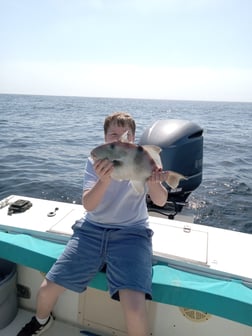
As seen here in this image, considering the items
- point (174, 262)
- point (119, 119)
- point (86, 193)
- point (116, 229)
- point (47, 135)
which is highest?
point (119, 119)

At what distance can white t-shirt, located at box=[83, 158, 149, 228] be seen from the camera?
2490mm

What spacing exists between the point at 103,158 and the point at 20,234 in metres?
1.19

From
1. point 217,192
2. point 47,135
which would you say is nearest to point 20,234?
point 217,192

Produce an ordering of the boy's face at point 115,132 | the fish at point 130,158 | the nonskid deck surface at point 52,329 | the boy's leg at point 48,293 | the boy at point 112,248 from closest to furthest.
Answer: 1. the fish at point 130,158
2. the boy at point 112,248
3. the boy's leg at point 48,293
4. the boy's face at point 115,132
5. the nonskid deck surface at point 52,329

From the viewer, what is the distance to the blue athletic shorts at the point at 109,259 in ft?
6.99

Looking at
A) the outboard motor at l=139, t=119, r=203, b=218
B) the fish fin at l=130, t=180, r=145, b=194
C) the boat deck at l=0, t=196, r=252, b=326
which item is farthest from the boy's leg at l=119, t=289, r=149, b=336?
the outboard motor at l=139, t=119, r=203, b=218

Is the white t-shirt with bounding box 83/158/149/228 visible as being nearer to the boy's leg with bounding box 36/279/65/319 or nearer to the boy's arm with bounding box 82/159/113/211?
the boy's arm with bounding box 82/159/113/211

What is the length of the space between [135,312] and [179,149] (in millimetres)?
2580

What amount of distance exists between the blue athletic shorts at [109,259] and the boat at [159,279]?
96 mm

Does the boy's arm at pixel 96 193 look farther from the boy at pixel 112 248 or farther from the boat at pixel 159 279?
the boat at pixel 159 279

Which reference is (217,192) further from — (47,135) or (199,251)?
(47,135)

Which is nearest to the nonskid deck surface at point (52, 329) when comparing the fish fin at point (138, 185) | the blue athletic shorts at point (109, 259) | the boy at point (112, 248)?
the boy at point (112, 248)

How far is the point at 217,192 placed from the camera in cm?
759

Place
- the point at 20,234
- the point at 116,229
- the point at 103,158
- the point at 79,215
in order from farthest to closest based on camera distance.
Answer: the point at 79,215
the point at 20,234
the point at 116,229
the point at 103,158
